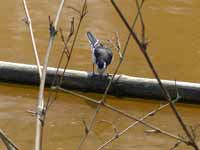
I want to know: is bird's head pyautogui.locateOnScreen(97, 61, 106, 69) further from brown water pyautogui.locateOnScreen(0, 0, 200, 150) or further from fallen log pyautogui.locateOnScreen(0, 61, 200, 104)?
brown water pyautogui.locateOnScreen(0, 0, 200, 150)

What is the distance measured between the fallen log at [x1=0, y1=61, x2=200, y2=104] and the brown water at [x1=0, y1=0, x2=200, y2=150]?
10 centimetres

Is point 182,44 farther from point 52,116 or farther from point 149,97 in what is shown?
point 52,116

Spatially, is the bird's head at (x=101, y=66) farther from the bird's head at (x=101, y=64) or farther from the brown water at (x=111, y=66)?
the brown water at (x=111, y=66)

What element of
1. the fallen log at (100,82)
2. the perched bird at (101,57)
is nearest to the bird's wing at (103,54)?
the perched bird at (101,57)

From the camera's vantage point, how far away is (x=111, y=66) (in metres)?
7.18

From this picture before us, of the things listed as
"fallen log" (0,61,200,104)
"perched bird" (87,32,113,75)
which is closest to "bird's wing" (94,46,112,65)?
"perched bird" (87,32,113,75)

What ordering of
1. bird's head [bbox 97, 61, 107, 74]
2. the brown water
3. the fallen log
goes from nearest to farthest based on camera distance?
the brown water → the fallen log → bird's head [bbox 97, 61, 107, 74]

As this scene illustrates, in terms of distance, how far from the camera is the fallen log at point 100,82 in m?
6.10

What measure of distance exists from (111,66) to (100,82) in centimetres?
90

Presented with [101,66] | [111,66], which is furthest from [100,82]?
[111,66]

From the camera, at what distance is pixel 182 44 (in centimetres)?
814

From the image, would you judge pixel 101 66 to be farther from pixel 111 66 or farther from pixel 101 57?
pixel 111 66

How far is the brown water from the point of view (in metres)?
5.49

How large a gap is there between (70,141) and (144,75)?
5.85 ft
